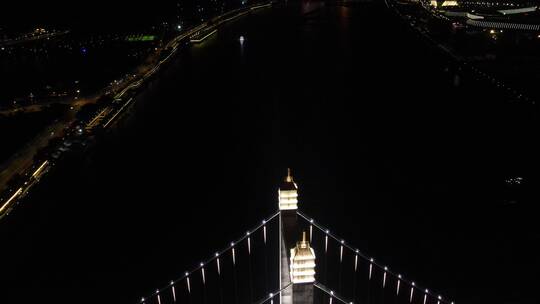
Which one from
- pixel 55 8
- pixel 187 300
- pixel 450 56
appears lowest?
pixel 187 300

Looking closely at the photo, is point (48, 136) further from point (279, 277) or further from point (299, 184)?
point (279, 277)

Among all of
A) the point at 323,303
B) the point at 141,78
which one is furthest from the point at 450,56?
the point at 323,303

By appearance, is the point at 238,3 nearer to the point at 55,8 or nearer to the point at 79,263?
the point at 55,8

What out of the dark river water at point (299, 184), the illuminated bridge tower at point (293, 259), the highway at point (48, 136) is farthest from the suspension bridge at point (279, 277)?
the highway at point (48, 136)

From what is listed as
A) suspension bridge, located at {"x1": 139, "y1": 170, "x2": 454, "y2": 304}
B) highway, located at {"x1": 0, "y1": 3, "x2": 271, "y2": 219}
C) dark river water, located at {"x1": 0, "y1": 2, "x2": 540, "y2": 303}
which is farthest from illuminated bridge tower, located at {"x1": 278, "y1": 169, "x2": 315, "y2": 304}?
highway, located at {"x1": 0, "y1": 3, "x2": 271, "y2": 219}

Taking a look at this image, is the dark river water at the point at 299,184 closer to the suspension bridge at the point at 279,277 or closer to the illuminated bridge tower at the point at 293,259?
the suspension bridge at the point at 279,277

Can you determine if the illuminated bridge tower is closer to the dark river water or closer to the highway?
the dark river water
